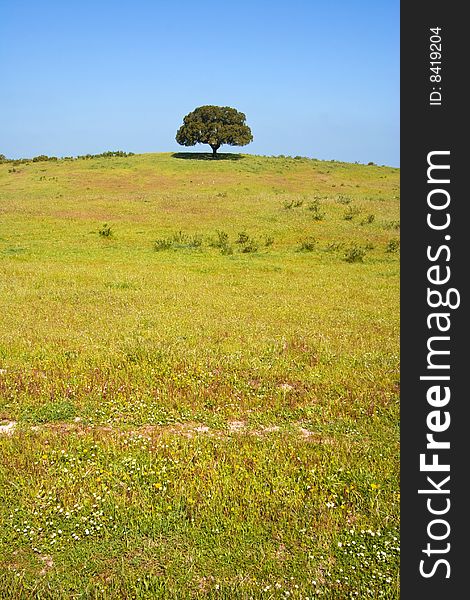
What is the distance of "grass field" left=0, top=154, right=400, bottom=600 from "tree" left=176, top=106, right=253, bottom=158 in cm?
6905

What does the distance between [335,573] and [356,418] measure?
3.68 m

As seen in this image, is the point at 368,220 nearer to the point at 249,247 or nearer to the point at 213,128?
the point at 249,247

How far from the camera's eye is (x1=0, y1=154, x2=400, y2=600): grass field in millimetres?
5172

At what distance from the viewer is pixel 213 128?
8631cm

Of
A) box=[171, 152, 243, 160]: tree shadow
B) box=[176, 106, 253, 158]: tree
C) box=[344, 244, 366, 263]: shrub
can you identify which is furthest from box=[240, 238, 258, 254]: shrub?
box=[171, 152, 243, 160]: tree shadow

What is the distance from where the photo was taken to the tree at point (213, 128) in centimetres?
8600

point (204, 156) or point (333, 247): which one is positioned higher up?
point (204, 156)

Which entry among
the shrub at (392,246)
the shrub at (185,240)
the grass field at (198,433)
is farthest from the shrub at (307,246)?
the grass field at (198,433)

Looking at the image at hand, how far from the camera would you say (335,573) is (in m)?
5.05

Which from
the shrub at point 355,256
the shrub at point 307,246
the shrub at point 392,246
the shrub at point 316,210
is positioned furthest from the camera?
the shrub at point 316,210

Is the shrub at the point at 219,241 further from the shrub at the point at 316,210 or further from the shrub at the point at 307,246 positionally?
the shrub at the point at 316,210

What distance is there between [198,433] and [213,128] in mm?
84913

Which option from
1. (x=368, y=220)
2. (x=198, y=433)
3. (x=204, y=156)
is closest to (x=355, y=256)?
(x=368, y=220)

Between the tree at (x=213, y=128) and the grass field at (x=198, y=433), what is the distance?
6905cm
